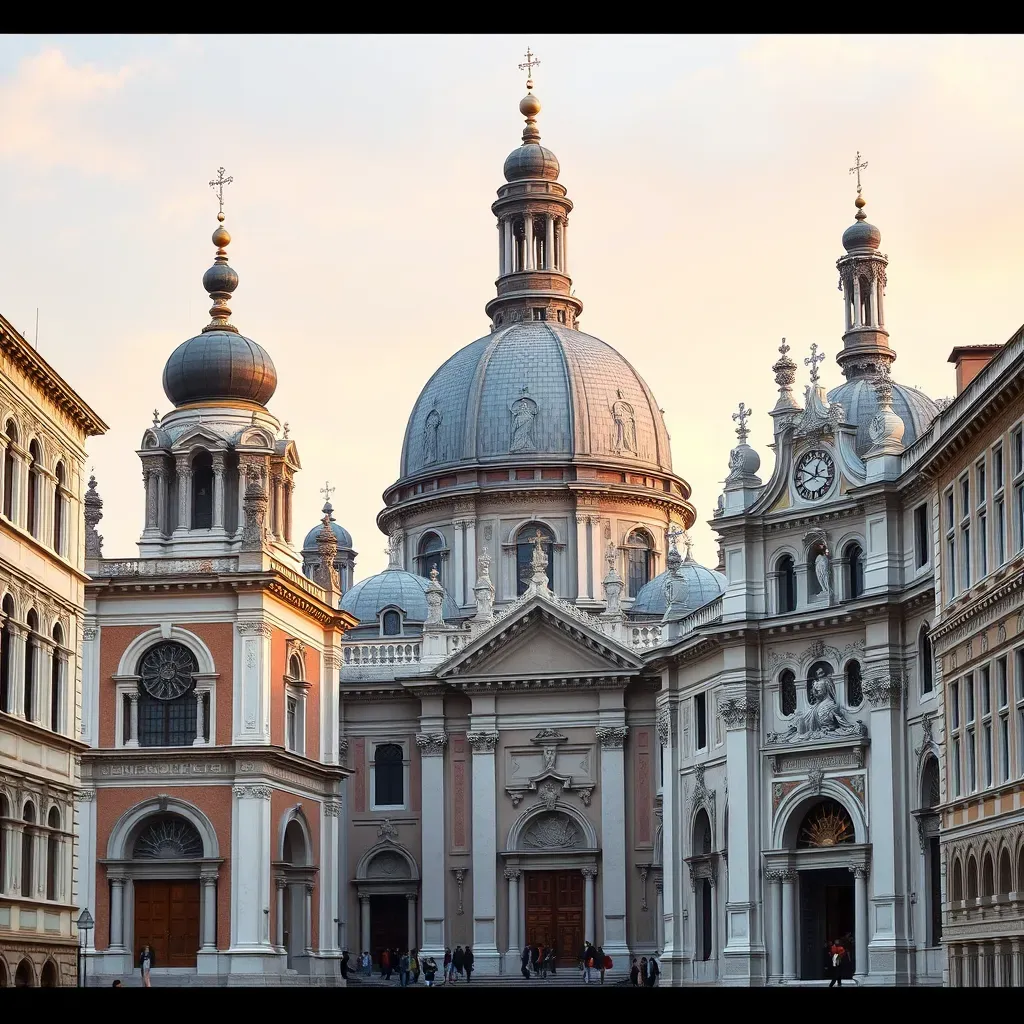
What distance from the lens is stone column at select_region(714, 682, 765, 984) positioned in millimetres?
60438

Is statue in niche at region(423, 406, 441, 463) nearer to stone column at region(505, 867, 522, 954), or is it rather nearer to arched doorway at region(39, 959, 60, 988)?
stone column at region(505, 867, 522, 954)

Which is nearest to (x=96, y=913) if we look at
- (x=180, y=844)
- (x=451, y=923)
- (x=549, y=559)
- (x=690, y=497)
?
(x=180, y=844)

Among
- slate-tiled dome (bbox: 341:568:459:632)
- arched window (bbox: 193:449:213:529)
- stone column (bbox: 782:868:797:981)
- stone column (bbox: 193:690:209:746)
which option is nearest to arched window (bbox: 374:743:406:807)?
slate-tiled dome (bbox: 341:568:459:632)

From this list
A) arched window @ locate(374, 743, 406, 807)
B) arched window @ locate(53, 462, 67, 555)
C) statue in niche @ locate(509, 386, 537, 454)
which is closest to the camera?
arched window @ locate(53, 462, 67, 555)

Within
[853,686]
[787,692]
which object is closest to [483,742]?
[787,692]

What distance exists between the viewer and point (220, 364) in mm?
66000

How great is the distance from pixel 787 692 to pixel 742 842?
448cm

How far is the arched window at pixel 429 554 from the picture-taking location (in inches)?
3364

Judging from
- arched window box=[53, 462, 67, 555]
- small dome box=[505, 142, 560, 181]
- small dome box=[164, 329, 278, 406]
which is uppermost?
small dome box=[505, 142, 560, 181]

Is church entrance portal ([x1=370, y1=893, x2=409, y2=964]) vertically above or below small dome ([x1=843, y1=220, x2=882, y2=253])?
below

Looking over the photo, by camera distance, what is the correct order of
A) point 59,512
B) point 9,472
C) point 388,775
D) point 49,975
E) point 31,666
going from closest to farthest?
point 9,472
point 49,975
point 31,666
point 59,512
point 388,775

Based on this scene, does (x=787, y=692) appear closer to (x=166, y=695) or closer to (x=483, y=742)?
(x=483, y=742)

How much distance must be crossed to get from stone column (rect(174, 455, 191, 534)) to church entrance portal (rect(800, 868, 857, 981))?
68.1 feet
